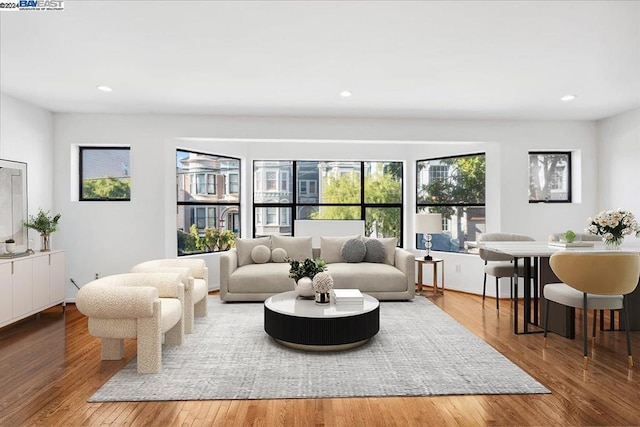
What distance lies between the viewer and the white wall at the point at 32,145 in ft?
15.1

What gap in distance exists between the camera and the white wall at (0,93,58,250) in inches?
181

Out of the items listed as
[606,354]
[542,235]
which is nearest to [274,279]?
[606,354]

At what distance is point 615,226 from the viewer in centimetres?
387

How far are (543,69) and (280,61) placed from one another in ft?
8.07

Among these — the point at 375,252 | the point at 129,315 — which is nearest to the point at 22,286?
the point at 129,315

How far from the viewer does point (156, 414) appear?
245 centimetres

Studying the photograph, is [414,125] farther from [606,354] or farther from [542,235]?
[606,354]

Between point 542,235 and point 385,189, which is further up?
point 385,189

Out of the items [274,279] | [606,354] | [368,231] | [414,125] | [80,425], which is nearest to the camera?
[80,425]

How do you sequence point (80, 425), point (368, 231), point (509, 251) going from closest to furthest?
point (80, 425), point (509, 251), point (368, 231)

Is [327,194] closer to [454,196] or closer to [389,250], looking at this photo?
[389,250]

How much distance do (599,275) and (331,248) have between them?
3.53m

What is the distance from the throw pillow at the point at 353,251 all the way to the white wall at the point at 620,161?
354 cm

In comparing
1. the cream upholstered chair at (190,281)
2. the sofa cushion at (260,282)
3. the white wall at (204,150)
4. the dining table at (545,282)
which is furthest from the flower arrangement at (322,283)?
the white wall at (204,150)
